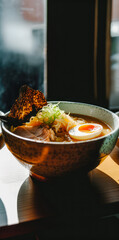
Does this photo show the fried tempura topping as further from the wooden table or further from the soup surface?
the wooden table

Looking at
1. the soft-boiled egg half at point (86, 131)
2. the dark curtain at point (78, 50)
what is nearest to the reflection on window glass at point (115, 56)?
the dark curtain at point (78, 50)

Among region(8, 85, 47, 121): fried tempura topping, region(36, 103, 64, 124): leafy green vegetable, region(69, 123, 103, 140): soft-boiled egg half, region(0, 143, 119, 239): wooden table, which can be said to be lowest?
region(0, 143, 119, 239): wooden table

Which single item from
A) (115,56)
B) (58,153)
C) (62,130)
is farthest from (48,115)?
(115,56)

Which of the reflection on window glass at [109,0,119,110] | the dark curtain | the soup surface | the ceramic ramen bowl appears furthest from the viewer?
the reflection on window glass at [109,0,119,110]

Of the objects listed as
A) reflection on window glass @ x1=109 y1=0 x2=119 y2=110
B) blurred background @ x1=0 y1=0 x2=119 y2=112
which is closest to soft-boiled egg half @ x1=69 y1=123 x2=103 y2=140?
blurred background @ x1=0 y1=0 x2=119 y2=112

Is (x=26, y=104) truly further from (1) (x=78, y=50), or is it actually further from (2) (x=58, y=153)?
(1) (x=78, y=50)

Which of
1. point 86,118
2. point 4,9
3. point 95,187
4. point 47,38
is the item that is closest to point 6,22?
Result: point 4,9

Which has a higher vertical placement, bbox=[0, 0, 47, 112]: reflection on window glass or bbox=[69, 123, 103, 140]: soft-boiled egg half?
bbox=[0, 0, 47, 112]: reflection on window glass

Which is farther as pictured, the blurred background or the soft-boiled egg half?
the blurred background
